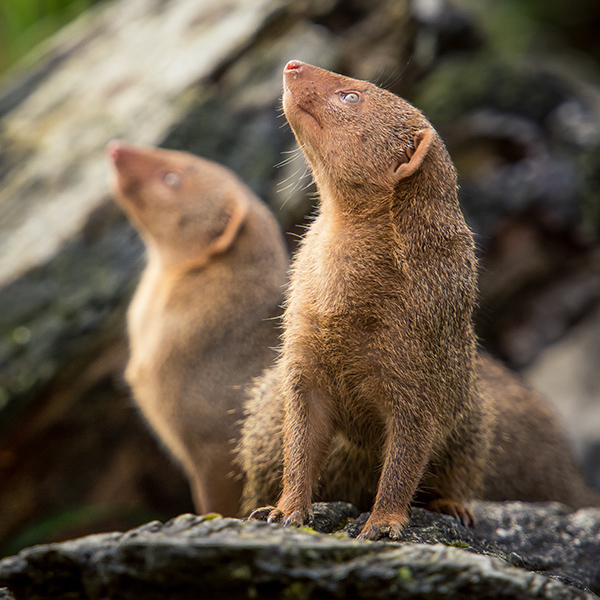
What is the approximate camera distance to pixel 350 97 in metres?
3.31

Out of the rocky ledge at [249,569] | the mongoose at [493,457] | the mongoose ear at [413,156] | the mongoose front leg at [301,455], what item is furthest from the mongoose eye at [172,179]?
the rocky ledge at [249,569]

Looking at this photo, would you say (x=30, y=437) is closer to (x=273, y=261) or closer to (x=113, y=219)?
(x=113, y=219)

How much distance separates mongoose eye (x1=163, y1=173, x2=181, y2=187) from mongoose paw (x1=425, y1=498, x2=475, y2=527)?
286cm

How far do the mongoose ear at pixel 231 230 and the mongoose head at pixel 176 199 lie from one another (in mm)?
20

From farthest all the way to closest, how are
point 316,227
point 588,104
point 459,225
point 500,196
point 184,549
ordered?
Result: point 588,104 < point 500,196 < point 316,227 < point 459,225 < point 184,549

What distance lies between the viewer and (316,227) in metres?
3.55

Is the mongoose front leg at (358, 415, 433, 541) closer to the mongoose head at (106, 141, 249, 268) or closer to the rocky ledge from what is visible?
the rocky ledge

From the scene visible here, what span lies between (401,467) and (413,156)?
4.60 feet

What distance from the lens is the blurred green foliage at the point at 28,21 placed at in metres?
9.27

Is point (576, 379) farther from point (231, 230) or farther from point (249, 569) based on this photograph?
point (249, 569)

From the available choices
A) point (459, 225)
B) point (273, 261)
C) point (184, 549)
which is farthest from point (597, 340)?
point (184, 549)

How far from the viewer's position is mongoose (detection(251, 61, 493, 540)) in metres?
3.11

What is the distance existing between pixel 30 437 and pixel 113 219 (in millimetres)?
1948

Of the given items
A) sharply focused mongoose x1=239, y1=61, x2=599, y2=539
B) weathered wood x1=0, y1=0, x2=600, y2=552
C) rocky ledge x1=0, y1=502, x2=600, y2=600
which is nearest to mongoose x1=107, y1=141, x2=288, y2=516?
weathered wood x1=0, y1=0, x2=600, y2=552
